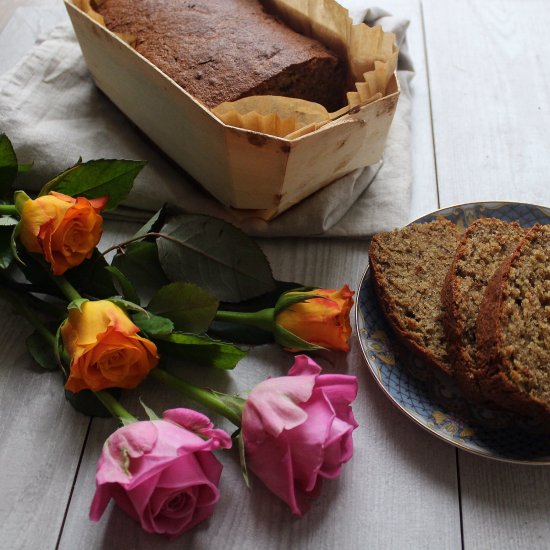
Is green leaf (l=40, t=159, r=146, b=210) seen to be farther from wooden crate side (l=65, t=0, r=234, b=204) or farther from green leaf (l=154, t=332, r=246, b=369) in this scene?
green leaf (l=154, t=332, r=246, b=369)

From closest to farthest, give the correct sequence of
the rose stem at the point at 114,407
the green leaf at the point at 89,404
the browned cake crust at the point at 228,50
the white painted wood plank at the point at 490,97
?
1. the rose stem at the point at 114,407
2. the green leaf at the point at 89,404
3. the browned cake crust at the point at 228,50
4. the white painted wood plank at the point at 490,97

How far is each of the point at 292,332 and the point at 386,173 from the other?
1.69ft

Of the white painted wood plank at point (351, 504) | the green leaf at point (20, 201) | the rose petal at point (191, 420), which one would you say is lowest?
the white painted wood plank at point (351, 504)

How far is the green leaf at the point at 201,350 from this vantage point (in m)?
0.97

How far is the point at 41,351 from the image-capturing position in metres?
1.05

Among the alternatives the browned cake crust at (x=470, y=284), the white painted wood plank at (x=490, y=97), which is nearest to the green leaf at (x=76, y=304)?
the browned cake crust at (x=470, y=284)

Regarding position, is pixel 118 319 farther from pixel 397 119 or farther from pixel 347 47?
pixel 397 119

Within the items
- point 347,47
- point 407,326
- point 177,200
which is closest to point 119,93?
point 177,200

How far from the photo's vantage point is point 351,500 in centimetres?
93

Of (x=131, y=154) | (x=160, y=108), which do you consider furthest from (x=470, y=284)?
(x=131, y=154)

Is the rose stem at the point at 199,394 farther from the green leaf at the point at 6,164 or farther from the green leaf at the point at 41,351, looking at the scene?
the green leaf at the point at 6,164

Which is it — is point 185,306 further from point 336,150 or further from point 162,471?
point 336,150

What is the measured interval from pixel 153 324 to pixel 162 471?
24 cm

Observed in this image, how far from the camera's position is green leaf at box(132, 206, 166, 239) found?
3.70 ft
